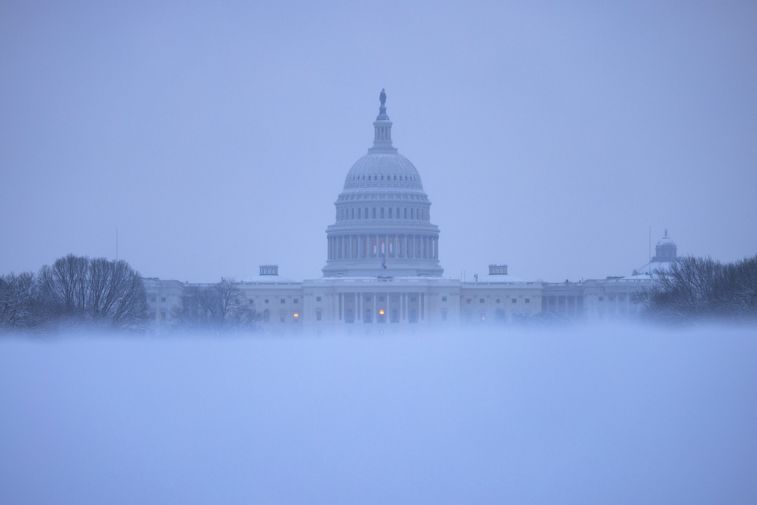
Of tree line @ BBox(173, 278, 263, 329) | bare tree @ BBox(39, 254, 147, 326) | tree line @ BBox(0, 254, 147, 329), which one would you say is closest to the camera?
tree line @ BBox(0, 254, 147, 329)

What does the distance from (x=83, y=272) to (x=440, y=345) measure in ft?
194

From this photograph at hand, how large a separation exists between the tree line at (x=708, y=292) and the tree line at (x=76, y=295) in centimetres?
2982

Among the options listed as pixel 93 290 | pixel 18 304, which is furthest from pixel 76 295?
pixel 18 304

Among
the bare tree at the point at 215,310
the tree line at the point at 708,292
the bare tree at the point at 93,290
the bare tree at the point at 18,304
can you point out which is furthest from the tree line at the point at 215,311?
the tree line at the point at 708,292

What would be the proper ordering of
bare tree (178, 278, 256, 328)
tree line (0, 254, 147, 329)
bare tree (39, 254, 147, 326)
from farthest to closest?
bare tree (178, 278, 256, 328) < bare tree (39, 254, 147, 326) < tree line (0, 254, 147, 329)

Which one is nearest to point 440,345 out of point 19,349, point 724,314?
point 19,349

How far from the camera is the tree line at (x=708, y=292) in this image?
11244 centimetres

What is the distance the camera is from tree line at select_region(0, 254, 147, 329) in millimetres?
111163

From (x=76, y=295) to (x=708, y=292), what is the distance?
118ft

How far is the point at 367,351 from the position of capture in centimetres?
7550

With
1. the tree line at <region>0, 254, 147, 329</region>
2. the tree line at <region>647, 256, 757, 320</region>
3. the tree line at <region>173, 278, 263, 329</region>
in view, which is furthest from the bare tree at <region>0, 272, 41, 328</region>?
the tree line at <region>647, 256, 757, 320</region>

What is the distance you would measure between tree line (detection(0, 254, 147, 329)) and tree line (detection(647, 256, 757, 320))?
29.8 metres

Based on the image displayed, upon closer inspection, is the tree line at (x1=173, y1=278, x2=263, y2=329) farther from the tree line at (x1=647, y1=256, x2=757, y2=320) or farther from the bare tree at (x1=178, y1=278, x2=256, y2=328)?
the tree line at (x1=647, y1=256, x2=757, y2=320)

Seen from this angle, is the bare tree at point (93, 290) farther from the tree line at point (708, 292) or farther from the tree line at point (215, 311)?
the tree line at point (708, 292)
